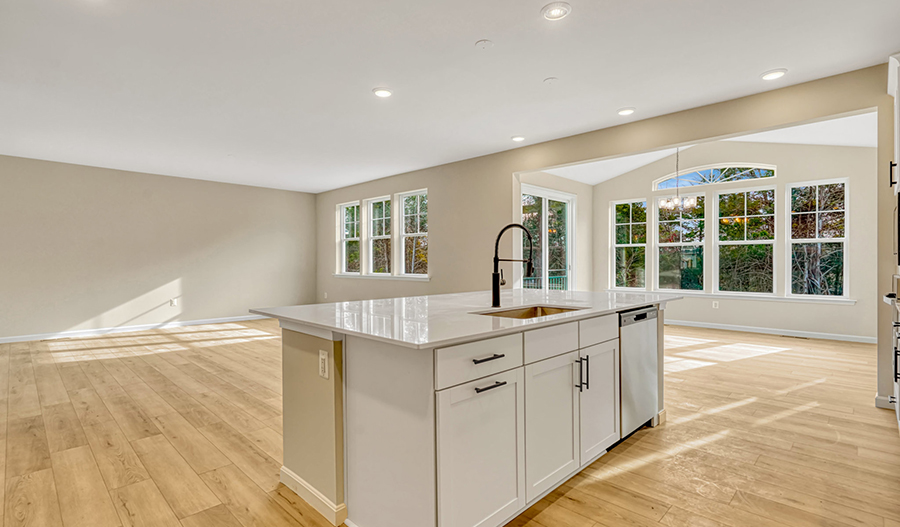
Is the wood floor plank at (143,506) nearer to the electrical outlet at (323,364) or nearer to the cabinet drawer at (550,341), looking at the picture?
the electrical outlet at (323,364)

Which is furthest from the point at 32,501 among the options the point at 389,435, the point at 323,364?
the point at 389,435

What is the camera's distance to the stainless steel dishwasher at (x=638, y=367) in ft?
8.38

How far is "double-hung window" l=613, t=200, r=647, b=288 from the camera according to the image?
785 centimetres

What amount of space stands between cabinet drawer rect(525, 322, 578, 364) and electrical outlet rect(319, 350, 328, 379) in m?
0.87

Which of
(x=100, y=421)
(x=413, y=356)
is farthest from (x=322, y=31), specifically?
(x=100, y=421)

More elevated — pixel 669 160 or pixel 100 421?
pixel 669 160

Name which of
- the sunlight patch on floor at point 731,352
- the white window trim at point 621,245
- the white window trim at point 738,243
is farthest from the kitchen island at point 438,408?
the white window trim at point 621,245

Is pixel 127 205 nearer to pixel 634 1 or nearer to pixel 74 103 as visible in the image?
pixel 74 103

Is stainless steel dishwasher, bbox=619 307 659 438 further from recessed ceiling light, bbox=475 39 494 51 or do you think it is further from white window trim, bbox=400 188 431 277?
white window trim, bbox=400 188 431 277

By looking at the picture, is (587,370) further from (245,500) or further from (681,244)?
(681,244)

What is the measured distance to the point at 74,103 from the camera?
3.81 m

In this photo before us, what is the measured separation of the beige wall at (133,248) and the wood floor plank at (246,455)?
510 cm

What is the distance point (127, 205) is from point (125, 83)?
406cm

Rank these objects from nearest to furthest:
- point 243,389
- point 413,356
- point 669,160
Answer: point 413,356
point 243,389
point 669,160
